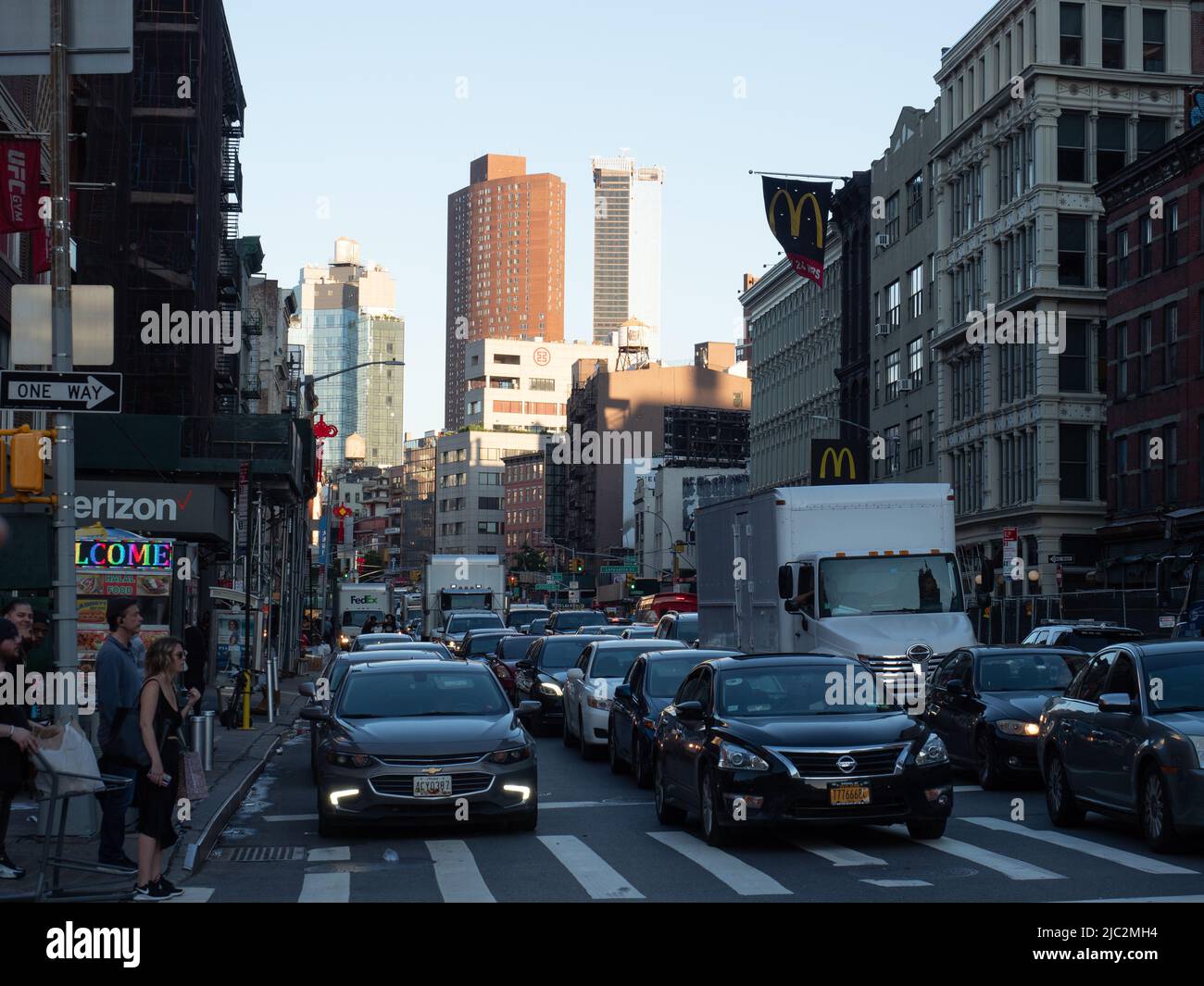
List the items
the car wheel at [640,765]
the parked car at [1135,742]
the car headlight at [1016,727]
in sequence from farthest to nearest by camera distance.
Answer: the car wheel at [640,765] → the car headlight at [1016,727] → the parked car at [1135,742]

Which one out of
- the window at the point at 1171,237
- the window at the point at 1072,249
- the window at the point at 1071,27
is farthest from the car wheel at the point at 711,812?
the window at the point at 1071,27

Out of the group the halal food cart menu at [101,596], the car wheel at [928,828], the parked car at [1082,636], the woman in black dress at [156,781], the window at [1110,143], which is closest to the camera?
the woman in black dress at [156,781]

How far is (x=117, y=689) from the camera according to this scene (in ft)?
42.0

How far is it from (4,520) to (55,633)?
4.12 meters

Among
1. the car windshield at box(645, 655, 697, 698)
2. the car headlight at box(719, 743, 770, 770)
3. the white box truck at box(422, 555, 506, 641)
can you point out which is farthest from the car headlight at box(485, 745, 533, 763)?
the white box truck at box(422, 555, 506, 641)

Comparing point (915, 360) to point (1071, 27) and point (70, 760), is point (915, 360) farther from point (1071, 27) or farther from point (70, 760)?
point (70, 760)

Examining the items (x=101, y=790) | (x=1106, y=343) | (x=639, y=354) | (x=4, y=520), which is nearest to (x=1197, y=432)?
(x=1106, y=343)

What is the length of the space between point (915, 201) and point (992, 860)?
64254mm

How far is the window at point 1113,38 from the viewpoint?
62.5 metres

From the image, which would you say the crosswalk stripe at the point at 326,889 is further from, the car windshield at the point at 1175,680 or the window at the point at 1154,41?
the window at the point at 1154,41

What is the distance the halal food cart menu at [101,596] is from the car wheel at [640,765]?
5532mm

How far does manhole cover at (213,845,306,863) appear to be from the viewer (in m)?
14.6

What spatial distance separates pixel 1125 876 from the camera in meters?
12.5
